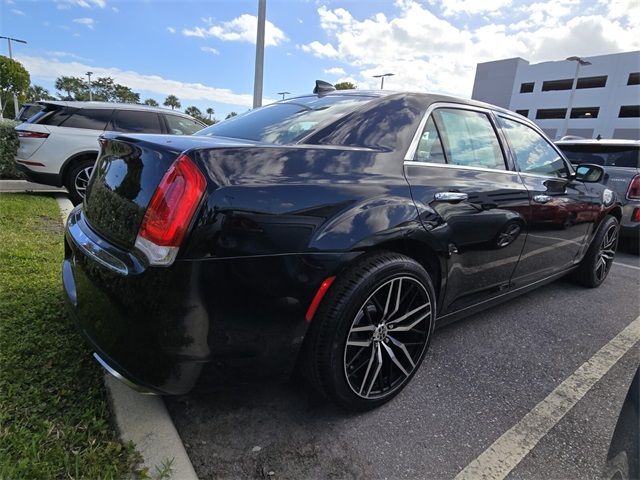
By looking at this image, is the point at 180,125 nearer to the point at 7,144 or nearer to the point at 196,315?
the point at 7,144

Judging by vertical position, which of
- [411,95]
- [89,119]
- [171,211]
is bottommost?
[171,211]

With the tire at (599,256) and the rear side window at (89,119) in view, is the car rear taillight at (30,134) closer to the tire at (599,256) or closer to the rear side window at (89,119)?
the rear side window at (89,119)

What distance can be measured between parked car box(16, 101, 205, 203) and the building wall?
153ft

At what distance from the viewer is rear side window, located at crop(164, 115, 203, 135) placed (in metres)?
6.93

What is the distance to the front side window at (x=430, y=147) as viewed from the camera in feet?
7.40

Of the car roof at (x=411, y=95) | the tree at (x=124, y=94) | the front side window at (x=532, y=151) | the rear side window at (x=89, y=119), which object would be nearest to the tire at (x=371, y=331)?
the car roof at (x=411, y=95)

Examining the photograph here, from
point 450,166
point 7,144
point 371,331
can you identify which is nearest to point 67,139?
point 7,144

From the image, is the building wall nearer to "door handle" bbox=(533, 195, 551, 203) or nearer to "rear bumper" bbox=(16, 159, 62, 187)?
"door handle" bbox=(533, 195, 551, 203)

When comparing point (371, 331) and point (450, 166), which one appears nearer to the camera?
point (371, 331)

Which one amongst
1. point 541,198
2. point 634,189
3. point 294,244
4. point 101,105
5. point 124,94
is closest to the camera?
point 294,244

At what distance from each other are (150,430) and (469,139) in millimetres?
2429

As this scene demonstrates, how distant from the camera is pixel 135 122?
6629mm

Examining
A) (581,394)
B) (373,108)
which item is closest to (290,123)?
(373,108)

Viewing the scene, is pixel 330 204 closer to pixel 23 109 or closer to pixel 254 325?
pixel 254 325
